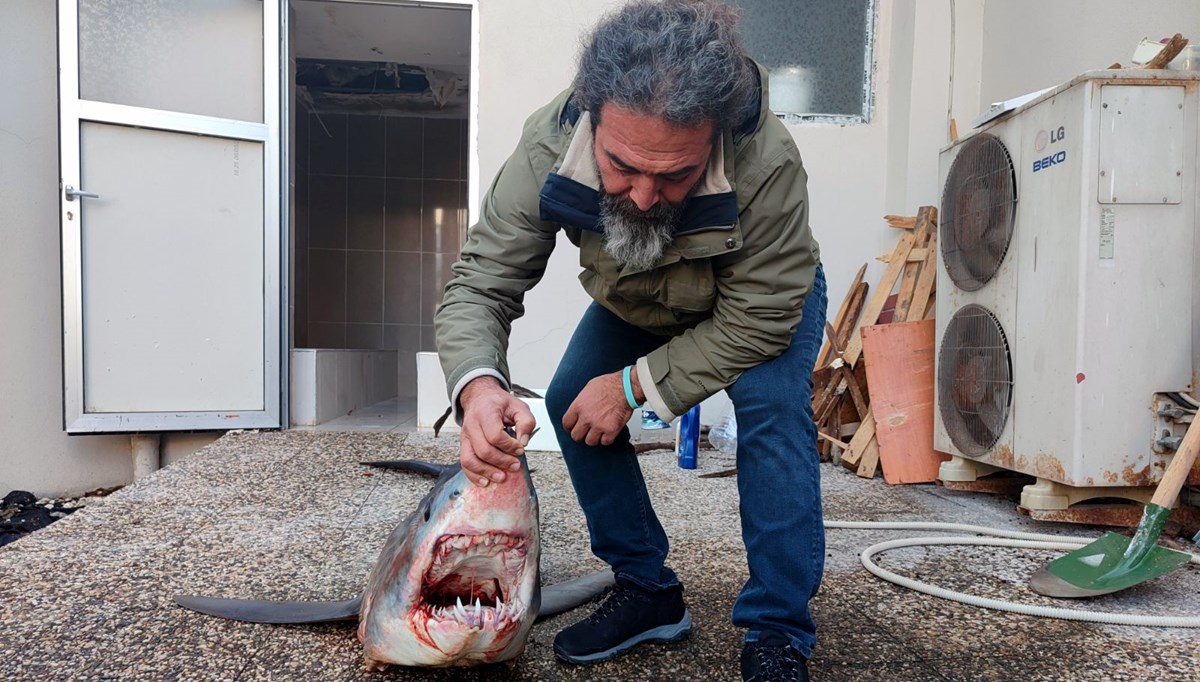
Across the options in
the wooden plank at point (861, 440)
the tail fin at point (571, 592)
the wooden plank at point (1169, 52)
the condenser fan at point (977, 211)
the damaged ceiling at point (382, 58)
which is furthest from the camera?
the damaged ceiling at point (382, 58)

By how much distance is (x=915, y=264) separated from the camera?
395cm

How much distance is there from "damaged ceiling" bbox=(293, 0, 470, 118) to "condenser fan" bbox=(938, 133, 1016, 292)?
321 cm

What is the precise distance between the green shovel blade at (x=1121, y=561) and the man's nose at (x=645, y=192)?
1.65m

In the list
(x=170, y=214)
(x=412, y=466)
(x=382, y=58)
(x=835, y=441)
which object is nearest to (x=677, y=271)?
A: (x=412, y=466)

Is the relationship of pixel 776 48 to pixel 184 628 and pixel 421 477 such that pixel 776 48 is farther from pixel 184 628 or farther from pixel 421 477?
pixel 184 628

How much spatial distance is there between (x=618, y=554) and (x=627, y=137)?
0.96 meters

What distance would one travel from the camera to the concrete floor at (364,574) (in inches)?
63.1

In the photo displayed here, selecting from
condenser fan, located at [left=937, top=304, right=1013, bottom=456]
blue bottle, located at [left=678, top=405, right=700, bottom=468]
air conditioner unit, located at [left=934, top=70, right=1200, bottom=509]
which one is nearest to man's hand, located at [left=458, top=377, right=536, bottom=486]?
air conditioner unit, located at [left=934, top=70, right=1200, bottom=509]

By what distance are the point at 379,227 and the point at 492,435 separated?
330 inches

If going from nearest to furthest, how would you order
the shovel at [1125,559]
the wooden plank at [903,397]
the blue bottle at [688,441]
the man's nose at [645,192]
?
1. the man's nose at [645,192]
2. the shovel at [1125,559]
3. the wooden plank at [903,397]
4. the blue bottle at [688,441]

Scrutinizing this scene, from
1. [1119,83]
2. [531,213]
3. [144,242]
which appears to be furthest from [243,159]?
[1119,83]

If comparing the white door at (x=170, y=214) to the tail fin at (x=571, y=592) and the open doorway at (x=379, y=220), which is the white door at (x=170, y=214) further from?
the open doorway at (x=379, y=220)

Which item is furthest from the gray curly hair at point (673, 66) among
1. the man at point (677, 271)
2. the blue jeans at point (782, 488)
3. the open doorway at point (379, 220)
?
the open doorway at point (379, 220)

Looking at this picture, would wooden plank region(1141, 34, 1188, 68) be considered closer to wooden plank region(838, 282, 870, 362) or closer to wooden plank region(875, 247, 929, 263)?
wooden plank region(875, 247, 929, 263)
